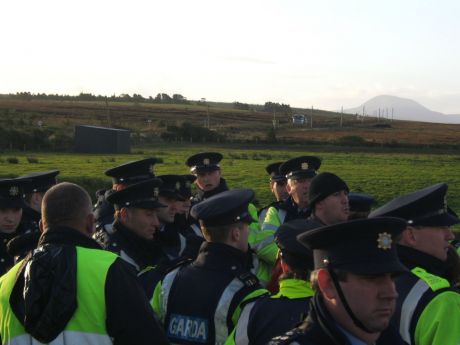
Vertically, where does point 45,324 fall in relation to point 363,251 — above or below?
below

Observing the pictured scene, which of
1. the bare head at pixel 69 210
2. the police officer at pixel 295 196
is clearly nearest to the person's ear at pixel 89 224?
the bare head at pixel 69 210

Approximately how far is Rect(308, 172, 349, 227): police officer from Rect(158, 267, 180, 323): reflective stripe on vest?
6.77 ft

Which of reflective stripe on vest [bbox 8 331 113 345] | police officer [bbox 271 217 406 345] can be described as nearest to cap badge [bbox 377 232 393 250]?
police officer [bbox 271 217 406 345]

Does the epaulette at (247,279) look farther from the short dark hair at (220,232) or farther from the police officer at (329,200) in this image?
the police officer at (329,200)

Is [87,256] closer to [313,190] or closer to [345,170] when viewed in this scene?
[313,190]

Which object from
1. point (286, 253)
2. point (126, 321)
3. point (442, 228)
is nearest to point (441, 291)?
point (442, 228)

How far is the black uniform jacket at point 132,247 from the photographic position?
19.9ft

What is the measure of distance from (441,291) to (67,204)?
211 centimetres

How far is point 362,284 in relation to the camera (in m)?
2.99

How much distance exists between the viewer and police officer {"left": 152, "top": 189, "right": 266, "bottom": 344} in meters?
4.40

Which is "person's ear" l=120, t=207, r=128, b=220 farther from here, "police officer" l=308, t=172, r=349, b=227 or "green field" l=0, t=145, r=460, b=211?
"green field" l=0, t=145, r=460, b=211

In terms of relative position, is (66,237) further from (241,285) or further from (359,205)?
(359,205)

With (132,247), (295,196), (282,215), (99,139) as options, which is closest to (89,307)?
(132,247)

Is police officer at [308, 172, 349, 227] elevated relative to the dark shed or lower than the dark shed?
elevated
